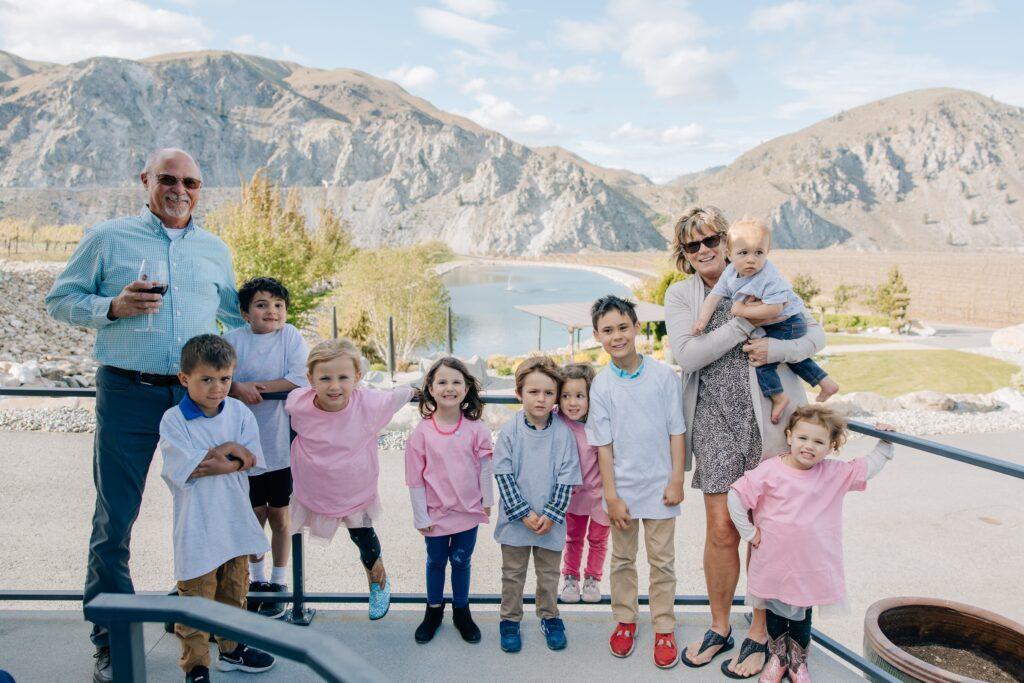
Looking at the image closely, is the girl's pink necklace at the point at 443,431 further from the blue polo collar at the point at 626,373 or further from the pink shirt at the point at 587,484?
the blue polo collar at the point at 626,373

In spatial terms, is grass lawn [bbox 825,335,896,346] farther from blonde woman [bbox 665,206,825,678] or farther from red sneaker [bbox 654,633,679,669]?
red sneaker [bbox 654,633,679,669]

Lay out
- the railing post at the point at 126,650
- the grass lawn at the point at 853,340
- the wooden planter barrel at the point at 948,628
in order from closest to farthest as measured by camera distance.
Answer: the railing post at the point at 126,650 → the wooden planter barrel at the point at 948,628 → the grass lawn at the point at 853,340

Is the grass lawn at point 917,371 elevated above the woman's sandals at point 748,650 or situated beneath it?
situated beneath

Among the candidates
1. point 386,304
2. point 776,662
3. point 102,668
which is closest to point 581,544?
point 776,662

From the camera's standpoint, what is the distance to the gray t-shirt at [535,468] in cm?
283

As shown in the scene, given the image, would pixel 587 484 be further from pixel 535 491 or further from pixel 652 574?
pixel 652 574

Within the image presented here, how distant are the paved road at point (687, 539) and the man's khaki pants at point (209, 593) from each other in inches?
109

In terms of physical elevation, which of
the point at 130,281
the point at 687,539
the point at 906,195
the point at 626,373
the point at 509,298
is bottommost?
the point at 687,539

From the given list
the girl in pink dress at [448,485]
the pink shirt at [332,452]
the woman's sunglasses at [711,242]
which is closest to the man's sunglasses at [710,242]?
the woman's sunglasses at [711,242]

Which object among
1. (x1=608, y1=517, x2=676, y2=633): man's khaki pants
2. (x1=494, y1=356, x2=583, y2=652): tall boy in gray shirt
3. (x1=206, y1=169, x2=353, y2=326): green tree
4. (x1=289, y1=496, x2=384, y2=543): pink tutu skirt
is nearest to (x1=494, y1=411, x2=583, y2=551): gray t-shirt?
(x1=494, y1=356, x2=583, y2=652): tall boy in gray shirt

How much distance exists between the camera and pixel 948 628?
315cm

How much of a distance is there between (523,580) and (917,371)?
22041mm

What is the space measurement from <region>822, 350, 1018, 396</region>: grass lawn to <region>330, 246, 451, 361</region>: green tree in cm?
1768

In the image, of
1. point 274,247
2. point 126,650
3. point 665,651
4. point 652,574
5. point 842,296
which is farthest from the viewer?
point 842,296
